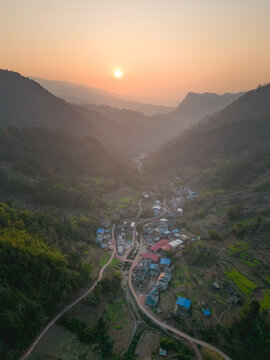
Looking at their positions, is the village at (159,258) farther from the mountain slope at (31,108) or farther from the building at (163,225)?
the mountain slope at (31,108)

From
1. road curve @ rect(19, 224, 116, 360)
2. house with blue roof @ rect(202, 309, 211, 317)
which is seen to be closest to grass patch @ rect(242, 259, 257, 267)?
house with blue roof @ rect(202, 309, 211, 317)

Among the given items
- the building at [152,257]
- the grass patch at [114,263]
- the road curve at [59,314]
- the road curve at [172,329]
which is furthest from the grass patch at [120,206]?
the road curve at [172,329]

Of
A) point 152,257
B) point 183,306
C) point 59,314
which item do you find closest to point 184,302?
point 183,306

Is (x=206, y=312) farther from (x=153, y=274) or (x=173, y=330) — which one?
→ (x=153, y=274)

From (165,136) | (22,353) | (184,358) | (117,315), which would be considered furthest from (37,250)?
(165,136)

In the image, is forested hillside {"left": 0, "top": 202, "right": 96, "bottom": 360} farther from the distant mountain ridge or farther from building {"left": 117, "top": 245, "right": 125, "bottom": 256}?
the distant mountain ridge

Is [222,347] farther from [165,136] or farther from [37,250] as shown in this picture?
[165,136]
